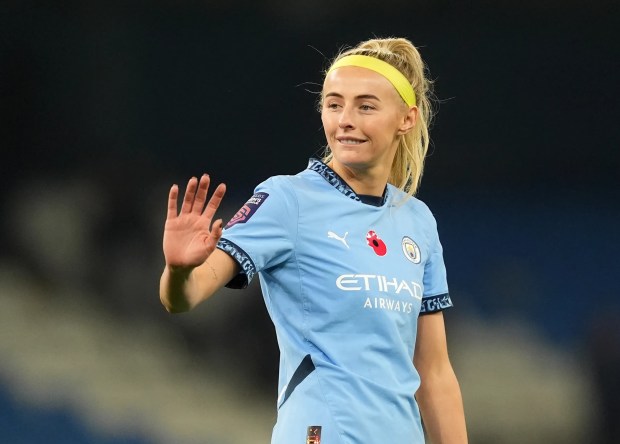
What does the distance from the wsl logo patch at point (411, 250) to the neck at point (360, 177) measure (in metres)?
0.12

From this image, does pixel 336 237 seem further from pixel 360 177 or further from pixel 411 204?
pixel 411 204

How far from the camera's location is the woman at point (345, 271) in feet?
6.53

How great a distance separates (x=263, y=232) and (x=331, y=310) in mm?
192

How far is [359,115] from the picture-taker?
7.30ft

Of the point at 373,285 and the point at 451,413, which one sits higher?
the point at 373,285

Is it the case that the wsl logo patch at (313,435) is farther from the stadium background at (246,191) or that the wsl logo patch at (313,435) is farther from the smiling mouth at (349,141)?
the stadium background at (246,191)

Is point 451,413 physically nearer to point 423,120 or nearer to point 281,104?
point 423,120

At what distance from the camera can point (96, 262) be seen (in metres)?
3.87

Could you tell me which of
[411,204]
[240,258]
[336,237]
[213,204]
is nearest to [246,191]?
[411,204]

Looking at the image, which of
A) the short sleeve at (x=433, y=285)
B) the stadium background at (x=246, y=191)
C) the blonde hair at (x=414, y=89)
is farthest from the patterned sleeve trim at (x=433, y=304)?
the stadium background at (x=246, y=191)

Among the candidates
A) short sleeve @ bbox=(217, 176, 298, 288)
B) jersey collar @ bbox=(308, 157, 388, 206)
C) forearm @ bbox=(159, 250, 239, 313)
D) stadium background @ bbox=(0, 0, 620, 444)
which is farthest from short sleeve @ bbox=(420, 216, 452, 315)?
stadium background @ bbox=(0, 0, 620, 444)

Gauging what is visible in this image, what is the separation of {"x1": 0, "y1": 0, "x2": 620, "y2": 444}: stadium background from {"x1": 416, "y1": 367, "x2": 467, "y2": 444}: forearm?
5.05 feet

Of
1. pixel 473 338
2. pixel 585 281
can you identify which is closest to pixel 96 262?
pixel 473 338

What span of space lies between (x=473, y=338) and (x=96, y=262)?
134 cm
